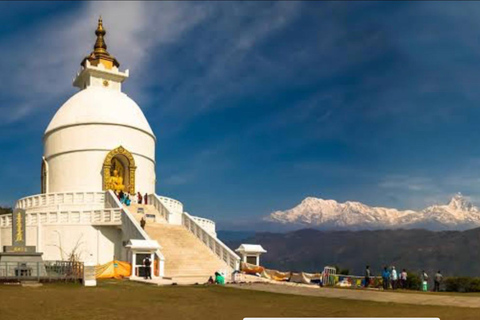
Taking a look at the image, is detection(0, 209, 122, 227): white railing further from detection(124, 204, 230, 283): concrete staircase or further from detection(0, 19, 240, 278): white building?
detection(124, 204, 230, 283): concrete staircase

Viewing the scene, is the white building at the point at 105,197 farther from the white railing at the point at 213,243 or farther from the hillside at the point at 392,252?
the hillside at the point at 392,252

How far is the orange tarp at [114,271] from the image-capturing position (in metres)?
25.5

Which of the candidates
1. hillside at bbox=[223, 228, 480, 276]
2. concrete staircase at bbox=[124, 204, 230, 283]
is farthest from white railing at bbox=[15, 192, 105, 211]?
hillside at bbox=[223, 228, 480, 276]

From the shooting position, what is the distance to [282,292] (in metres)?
20.3

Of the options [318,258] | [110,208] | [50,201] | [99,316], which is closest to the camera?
[99,316]

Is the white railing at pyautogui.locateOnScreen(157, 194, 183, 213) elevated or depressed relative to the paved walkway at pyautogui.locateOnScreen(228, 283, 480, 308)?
elevated

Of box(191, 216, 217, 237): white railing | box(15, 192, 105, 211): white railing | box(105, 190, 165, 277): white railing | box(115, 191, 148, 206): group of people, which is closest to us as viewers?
box(105, 190, 165, 277): white railing

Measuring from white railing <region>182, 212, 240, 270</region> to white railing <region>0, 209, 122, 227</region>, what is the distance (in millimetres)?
4860

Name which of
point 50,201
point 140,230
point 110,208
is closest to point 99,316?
point 140,230

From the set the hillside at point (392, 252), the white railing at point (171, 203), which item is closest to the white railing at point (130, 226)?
the white railing at point (171, 203)

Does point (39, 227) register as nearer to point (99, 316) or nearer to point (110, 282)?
point (110, 282)

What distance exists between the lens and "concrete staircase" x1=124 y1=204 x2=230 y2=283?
2750 cm

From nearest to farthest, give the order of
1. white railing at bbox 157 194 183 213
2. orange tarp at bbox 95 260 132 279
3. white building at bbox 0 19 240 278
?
orange tarp at bbox 95 260 132 279 < white building at bbox 0 19 240 278 < white railing at bbox 157 194 183 213

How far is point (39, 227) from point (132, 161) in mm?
9814
